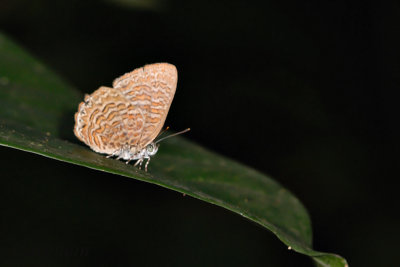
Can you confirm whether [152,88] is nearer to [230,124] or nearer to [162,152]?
[162,152]

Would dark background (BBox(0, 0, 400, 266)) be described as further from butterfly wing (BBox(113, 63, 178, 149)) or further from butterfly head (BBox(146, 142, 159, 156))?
butterfly wing (BBox(113, 63, 178, 149))

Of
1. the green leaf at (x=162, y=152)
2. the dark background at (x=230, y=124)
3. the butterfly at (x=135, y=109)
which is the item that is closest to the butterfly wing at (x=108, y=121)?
the butterfly at (x=135, y=109)

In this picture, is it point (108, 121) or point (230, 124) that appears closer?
point (108, 121)

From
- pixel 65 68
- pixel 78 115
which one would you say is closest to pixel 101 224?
pixel 78 115

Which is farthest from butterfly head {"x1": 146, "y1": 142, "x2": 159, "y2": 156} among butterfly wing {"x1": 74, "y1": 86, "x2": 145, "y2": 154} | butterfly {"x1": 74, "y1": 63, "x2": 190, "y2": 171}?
butterfly wing {"x1": 74, "y1": 86, "x2": 145, "y2": 154}

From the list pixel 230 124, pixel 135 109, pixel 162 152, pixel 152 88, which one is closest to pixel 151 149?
pixel 162 152

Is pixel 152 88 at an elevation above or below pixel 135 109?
above
